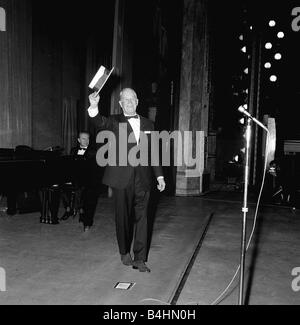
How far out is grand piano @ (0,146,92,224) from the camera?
14.3ft

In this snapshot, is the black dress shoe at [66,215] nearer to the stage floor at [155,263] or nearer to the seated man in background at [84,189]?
the seated man in background at [84,189]

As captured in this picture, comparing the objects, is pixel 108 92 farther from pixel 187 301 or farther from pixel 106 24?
pixel 187 301

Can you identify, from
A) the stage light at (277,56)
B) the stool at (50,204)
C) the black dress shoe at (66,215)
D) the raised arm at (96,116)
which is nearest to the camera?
the raised arm at (96,116)

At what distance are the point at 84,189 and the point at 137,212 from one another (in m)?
1.87

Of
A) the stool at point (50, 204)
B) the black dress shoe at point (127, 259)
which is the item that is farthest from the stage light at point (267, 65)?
the black dress shoe at point (127, 259)

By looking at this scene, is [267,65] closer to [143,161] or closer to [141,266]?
[143,161]

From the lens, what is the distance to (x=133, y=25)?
8.73 metres

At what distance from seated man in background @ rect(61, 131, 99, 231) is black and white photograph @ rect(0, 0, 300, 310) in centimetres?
2

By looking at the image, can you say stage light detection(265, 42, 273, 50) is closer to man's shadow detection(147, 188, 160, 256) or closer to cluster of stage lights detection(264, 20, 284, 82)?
cluster of stage lights detection(264, 20, 284, 82)

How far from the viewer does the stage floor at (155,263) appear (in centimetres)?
290

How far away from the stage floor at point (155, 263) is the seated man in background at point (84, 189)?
22 centimetres

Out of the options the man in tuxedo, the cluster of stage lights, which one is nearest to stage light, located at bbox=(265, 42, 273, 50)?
the cluster of stage lights

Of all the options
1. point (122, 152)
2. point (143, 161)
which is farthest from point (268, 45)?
point (122, 152)
